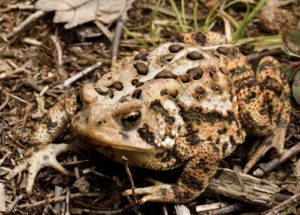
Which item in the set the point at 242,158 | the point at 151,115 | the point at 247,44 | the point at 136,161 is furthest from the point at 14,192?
the point at 247,44

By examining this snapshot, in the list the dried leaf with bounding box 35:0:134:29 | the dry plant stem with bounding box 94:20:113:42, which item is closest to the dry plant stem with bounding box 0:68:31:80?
the dried leaf with bounding box 35:0:134:29

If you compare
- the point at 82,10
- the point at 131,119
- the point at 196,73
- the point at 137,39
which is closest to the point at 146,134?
the point at 131,119

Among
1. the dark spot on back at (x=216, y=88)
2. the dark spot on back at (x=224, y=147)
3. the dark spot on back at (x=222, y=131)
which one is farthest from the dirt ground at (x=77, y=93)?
the dark spot on back at (x=216, y=88)

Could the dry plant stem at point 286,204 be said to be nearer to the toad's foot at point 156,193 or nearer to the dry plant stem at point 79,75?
the toad's foot at point 156,193

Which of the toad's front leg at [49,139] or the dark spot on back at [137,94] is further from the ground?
the dark spot on back at [137,94]

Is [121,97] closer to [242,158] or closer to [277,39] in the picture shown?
[242,158]
